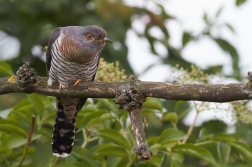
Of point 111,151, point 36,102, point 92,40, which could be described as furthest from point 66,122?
point 111,151

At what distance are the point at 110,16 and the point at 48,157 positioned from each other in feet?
7.48

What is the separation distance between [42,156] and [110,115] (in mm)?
420

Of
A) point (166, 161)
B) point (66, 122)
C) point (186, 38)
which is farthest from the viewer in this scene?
point (186, 38)

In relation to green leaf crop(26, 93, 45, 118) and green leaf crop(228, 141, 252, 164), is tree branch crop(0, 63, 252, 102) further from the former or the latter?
green leaf crop(228, 141, 252, 164)

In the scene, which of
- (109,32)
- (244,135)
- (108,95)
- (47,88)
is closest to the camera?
(108,95)

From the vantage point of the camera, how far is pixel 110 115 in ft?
8.90

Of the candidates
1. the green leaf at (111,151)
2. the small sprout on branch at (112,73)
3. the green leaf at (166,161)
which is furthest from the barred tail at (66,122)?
the green leaf at (166,161)

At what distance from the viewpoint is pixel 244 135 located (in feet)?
12.6

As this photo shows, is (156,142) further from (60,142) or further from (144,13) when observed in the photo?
(144,13)

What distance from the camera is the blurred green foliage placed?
2.62 m

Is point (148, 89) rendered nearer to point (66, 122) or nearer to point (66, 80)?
point (66, 80)

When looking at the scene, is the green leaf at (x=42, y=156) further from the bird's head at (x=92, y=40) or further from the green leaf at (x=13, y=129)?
the bird's head at (x=92, y=40)

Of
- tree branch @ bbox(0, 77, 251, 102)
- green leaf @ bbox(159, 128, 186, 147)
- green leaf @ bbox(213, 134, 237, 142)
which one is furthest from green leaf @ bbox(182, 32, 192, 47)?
tree branch @ bbox(0, 77, 251, 102)

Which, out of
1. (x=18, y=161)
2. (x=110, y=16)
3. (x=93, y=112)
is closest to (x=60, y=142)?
(x=18, y=161)
